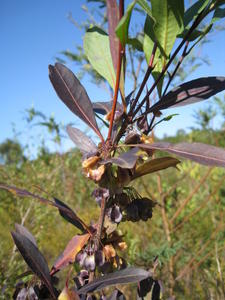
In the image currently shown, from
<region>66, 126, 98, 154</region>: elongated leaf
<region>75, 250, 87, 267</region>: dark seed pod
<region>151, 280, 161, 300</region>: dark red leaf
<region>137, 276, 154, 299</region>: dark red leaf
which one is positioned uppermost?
<region>66, 126, 98, 154</region>: elongated leaf

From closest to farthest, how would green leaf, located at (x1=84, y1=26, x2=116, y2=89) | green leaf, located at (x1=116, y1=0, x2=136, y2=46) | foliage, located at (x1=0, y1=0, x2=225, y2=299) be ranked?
green leaf, located at (x1=116, y1=0, x2=136, y2=46) < foliage, located at (x1=0, y1=0, x2=225, y2=299) < green leaf, located at (x1=84, y1=26, x2=116, y2=89)

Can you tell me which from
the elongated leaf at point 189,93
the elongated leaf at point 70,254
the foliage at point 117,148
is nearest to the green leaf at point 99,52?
the foliage at point 117,148

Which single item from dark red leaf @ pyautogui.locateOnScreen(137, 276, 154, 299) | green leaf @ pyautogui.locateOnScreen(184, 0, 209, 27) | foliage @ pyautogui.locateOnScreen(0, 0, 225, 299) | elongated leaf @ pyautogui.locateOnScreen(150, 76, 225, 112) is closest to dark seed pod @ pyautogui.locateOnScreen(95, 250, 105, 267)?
foliage @ pyautogui.locateOnScreen(0, 0, 225, 299)

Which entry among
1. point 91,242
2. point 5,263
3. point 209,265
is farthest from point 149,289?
point 209,265

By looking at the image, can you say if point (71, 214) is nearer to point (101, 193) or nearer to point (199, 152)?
point (101, 193)

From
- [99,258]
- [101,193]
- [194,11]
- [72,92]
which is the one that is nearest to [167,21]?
[194,11]

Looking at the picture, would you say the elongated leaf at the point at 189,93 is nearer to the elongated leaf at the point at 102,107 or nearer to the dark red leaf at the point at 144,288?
the elongated leaf at the point at 102,107

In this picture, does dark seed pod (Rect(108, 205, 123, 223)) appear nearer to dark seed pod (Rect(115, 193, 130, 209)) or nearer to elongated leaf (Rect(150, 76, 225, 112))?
Answer: dark seed pod (Rect(115, 193, 130, 209))
